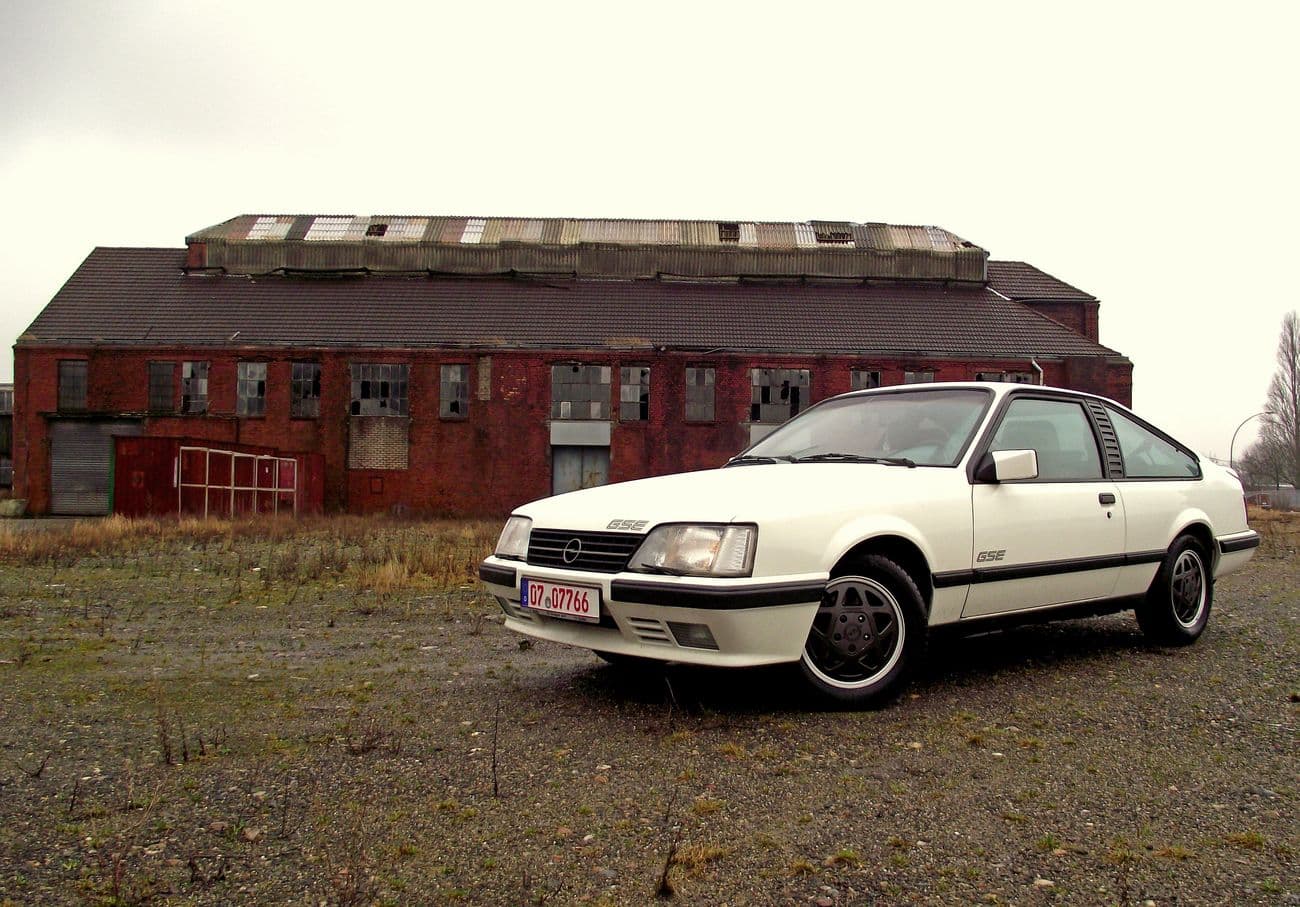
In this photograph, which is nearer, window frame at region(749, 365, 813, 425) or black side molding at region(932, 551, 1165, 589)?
black side molding at region(932, 551, 1165, 589)

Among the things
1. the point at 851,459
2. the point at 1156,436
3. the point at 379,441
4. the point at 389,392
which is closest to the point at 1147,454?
the point at 1156,436

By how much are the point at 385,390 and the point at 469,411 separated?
2.80m

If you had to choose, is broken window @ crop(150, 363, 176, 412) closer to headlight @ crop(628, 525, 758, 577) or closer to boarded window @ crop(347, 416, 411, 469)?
boarded window @ crop(347, 416, 411, 469)

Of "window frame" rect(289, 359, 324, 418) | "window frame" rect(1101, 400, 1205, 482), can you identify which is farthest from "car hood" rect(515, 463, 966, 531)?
"window frame" rect(289, 359, 324, 418)

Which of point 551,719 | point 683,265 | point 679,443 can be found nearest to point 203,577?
point 551,719

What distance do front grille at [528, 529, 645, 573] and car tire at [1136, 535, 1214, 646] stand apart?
130 inches

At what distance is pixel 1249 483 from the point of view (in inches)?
2965

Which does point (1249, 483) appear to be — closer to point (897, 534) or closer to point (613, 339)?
point (613, 339)

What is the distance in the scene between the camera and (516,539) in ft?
15.4

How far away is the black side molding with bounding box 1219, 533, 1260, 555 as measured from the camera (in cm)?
603

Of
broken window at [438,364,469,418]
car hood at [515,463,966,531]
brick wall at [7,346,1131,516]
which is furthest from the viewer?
broken window at [438,364,469,418]

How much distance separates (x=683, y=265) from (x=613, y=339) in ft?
20.0

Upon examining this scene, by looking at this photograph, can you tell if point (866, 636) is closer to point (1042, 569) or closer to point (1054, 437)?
point (1042, 569)

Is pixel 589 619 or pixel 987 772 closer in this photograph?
pixel 987 772
